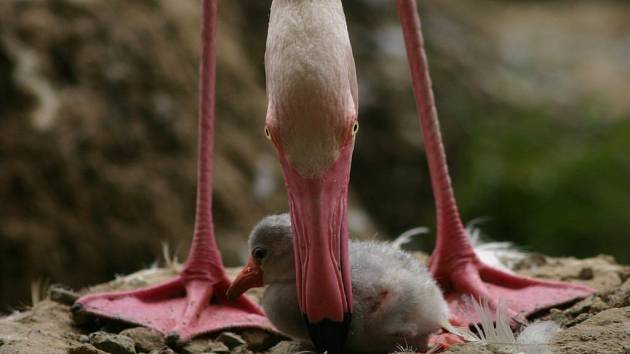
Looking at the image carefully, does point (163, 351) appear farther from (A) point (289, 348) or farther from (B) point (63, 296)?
(B) point (63, 296)

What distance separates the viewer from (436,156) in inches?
135

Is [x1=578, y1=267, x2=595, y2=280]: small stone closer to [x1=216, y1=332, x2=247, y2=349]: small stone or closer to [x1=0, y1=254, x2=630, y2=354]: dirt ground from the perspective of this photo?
[x1=0, y1=254, x2=630, y2=354]: dirt ground

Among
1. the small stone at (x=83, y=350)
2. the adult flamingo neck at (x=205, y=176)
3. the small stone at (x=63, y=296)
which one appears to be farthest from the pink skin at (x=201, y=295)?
the small stone at (x=83, y=350)

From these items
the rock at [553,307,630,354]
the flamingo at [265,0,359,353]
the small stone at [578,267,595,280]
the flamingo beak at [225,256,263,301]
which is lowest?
the small stone at [578,267,595,280]

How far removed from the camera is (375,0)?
768 cm

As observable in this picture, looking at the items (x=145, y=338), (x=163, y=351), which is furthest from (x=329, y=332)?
(x=145, y=338)

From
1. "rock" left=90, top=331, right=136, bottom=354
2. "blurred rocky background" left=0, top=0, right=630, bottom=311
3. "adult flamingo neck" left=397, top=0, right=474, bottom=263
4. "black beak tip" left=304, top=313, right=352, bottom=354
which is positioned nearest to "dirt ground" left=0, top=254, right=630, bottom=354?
"rock" left=90, top=331, right=136, bottom=354

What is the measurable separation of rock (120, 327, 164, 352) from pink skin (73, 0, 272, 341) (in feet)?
0.12

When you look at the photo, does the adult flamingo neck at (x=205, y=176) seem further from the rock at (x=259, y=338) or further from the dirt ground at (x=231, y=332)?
the rock at (x=259, y=338)

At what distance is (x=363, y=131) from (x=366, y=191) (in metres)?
0.44

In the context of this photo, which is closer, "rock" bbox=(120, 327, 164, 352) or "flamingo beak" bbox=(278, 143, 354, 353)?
"flamingo beak" bbox=(278, 143, 354, 353)

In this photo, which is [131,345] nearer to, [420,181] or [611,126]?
[420,181]

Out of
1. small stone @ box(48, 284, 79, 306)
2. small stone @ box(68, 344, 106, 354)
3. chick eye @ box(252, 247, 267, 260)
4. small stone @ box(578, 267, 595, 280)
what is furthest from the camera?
small stone @ box(578, 267, 595, 280)

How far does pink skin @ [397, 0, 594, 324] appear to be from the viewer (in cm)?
323
